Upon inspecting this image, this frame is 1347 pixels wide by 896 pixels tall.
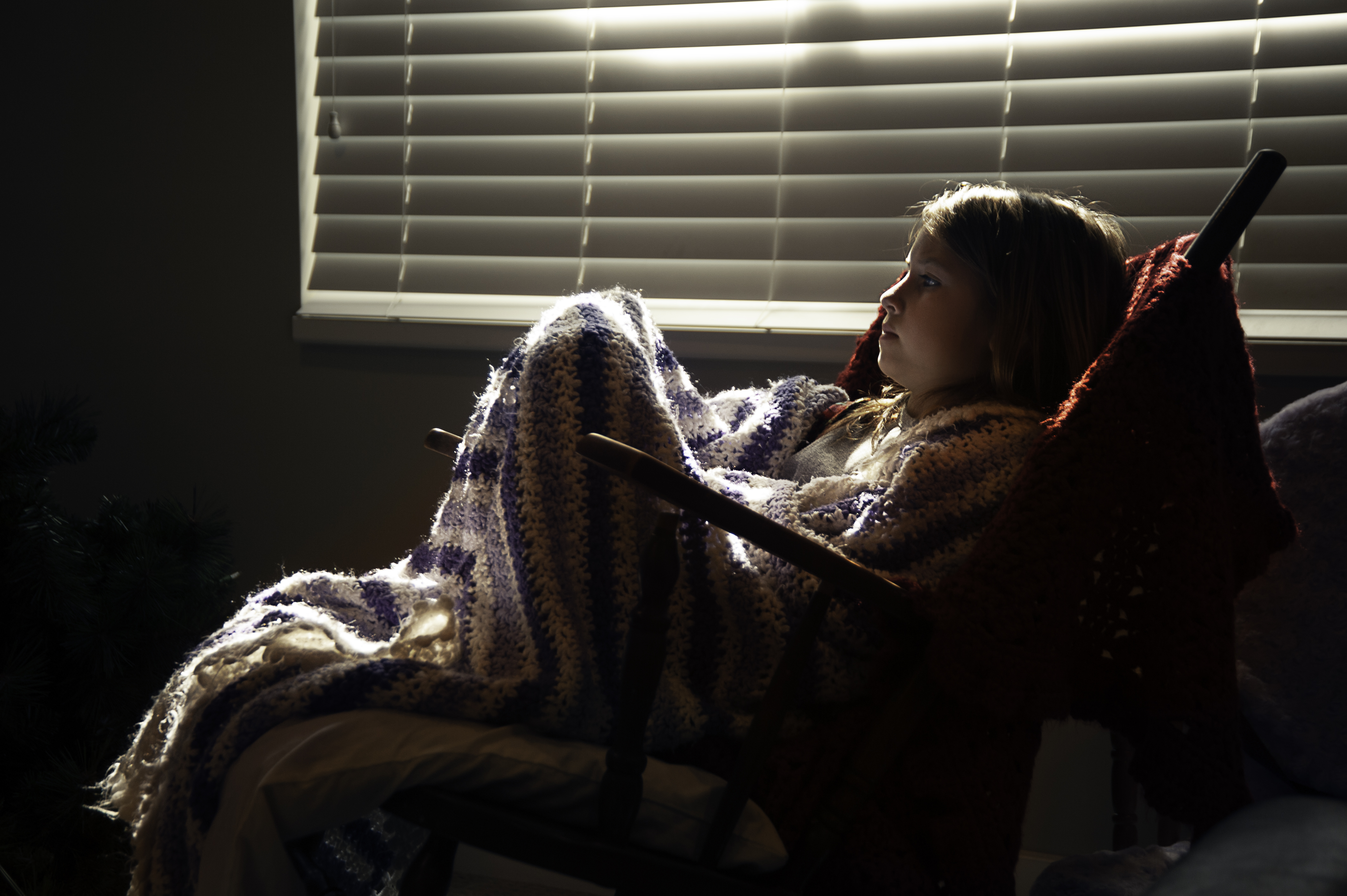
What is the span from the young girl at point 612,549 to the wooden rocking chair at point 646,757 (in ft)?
0.29

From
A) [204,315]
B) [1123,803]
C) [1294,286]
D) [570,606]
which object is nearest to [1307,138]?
[1294,286]

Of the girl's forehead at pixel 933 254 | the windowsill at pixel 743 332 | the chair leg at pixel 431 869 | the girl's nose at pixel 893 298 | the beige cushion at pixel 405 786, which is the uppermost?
the girl's forehead at pixel 933 254

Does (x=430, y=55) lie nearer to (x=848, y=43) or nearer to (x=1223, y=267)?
(x=848, y=43)

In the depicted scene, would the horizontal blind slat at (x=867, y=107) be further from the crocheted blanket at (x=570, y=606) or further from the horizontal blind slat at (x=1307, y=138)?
the crocheted blanket at (x=570, y=606)

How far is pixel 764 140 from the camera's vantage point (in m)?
1.46

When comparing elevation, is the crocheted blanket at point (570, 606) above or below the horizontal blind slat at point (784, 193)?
below

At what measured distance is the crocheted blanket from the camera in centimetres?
77

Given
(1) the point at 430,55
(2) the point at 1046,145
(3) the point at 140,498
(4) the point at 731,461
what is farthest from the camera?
(3) the point at 140,498

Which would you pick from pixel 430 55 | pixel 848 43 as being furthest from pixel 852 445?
pixel 430 55

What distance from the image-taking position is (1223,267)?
2.67 ft

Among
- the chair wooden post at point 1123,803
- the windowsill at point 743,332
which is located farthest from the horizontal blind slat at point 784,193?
the chair wooden post at point 1123,803

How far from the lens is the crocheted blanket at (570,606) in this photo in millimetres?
774

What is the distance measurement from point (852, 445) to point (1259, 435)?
478 mm

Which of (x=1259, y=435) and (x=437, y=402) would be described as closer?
(x=1259, y=435)
